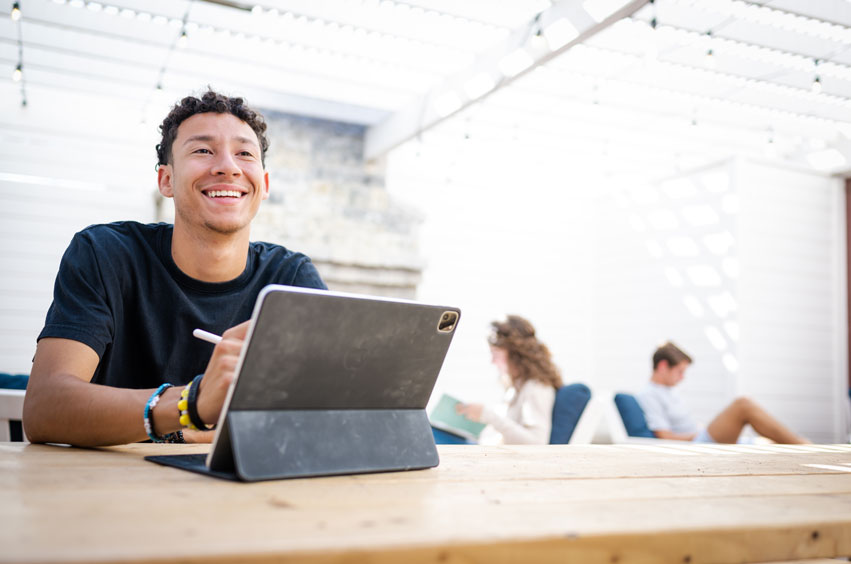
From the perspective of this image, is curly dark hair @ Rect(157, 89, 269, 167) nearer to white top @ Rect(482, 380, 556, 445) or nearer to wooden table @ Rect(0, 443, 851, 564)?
wooden table @ Rect(0, 443, 851, 564)

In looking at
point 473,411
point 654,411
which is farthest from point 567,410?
point 654,411

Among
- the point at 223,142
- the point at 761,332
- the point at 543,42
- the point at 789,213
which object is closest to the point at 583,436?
the point at 543,42

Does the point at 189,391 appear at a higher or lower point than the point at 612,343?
higher

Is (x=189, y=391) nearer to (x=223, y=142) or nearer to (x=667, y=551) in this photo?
(x=667, y=551)

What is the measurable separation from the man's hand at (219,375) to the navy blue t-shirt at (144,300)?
52 centimetres

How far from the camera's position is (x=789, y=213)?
8.41 meters

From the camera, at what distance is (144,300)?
1.62 meters

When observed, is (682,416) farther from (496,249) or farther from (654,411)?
(496,249)

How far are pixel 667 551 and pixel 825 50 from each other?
244 inches

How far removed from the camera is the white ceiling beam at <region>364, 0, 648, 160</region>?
184 inches

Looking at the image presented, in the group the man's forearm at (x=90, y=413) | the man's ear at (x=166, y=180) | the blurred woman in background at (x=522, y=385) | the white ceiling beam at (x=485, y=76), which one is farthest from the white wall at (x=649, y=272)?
the man's forearm at (x=90, y=413)

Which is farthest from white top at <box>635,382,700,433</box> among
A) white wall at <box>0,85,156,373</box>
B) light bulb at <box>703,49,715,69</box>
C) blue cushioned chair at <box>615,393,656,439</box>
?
white wall at <box>0,85,156,373</box>

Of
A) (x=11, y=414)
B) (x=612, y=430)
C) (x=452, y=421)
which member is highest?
(x=11, y=414)

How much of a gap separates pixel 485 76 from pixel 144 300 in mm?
4592
